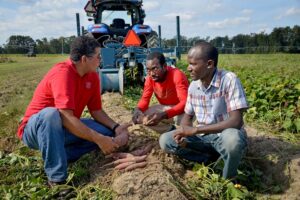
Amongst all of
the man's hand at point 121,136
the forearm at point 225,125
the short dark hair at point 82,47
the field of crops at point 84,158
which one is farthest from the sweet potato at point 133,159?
the short dark hair at point 82,47

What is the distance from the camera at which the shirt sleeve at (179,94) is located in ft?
13.1

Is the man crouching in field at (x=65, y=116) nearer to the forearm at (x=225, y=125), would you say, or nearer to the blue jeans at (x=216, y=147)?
the blue jeans at (x=216, y=147)

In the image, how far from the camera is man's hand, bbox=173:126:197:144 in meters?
2.98

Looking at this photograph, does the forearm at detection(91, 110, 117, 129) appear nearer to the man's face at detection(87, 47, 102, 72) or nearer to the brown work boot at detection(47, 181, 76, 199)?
the man's face at detection(87, 47, 102, 72)

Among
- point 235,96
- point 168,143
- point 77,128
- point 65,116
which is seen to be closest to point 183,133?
point 168,143

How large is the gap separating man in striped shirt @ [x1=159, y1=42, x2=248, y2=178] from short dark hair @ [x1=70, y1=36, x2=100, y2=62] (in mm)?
872

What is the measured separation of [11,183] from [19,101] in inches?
201

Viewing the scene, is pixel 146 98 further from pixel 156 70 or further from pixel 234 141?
pixel 234 141

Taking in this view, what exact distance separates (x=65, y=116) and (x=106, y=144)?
0.44m

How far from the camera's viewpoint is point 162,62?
412 cm

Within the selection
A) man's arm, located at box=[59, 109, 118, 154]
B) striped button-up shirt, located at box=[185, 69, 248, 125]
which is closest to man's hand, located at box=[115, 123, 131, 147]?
man's arm, located at box=[59, 109, 118, 154]

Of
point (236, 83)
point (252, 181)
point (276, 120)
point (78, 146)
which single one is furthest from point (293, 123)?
point (78, 146)

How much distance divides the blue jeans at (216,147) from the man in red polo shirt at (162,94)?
0.65 m

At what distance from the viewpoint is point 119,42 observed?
8.84m
